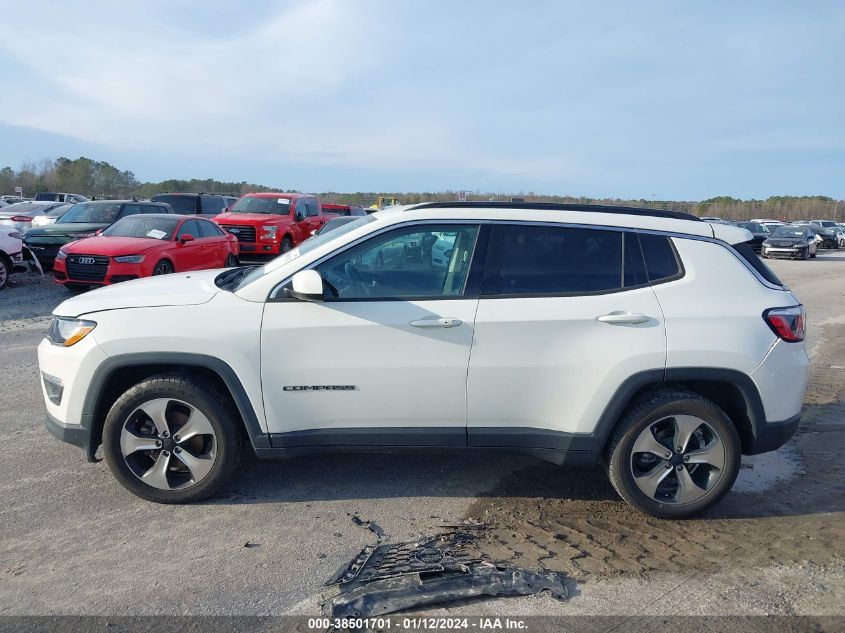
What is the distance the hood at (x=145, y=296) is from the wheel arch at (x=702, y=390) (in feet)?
8.28

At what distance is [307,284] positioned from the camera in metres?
3.89

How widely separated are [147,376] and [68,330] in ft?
1.78

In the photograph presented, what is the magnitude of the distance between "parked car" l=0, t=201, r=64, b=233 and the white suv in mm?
17614

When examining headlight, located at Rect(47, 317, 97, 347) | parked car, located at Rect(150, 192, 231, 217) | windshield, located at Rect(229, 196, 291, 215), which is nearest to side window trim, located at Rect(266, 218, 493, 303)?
headlight, located at Rect(47, 317, 97, 347)

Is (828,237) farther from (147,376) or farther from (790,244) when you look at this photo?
(147,376)

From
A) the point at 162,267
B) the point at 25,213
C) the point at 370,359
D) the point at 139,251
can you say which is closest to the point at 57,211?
the point at 25,213

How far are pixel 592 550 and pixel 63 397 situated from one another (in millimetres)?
3232

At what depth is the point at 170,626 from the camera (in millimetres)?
3023

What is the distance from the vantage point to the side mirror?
12.8ft

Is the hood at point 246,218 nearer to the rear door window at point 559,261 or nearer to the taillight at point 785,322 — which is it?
the rear door window at point 559,261

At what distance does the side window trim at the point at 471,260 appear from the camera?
13.3 feet

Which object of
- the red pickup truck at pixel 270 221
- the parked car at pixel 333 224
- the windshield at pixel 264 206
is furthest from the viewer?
the windshield at pixel 264 206

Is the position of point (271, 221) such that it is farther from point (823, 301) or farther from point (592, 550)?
point (592, 550)

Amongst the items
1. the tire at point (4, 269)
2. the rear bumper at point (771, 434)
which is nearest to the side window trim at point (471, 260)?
the rear bumper at point (771, 434)
